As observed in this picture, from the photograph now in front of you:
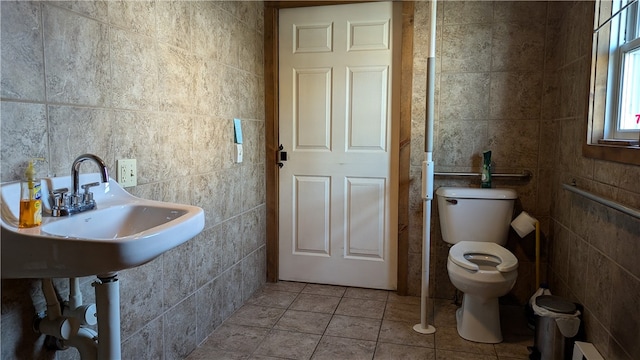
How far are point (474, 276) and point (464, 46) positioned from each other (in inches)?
56.5

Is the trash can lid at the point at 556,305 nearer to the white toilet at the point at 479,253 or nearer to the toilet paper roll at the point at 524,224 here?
the white toilet at the point at 479,253

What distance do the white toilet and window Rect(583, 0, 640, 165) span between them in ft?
2.12

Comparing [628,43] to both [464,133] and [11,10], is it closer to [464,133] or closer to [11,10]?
[464,133]

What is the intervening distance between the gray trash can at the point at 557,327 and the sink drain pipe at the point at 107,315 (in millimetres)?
1855

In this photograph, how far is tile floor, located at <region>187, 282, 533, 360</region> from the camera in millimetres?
2293

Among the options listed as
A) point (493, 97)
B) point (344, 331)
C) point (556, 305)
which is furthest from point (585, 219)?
point (344, 331)

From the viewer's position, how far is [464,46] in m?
2.82

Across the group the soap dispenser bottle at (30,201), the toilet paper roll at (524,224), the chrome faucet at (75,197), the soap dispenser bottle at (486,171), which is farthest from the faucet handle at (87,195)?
the toilet paper roll at (524,224)

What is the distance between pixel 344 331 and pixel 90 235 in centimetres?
157

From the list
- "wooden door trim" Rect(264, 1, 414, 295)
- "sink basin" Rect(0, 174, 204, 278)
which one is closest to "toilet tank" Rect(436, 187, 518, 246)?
"wooden door trim" Rect(264, 1, 414, 295)

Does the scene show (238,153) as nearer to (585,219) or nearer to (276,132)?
(276,132)

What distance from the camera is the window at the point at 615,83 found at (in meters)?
1.85

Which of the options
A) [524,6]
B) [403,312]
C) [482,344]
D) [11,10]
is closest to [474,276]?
[482,344]

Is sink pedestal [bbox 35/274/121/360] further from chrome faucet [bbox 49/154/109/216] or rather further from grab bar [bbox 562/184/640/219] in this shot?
grab bar [bbox 562/184/640/219]
